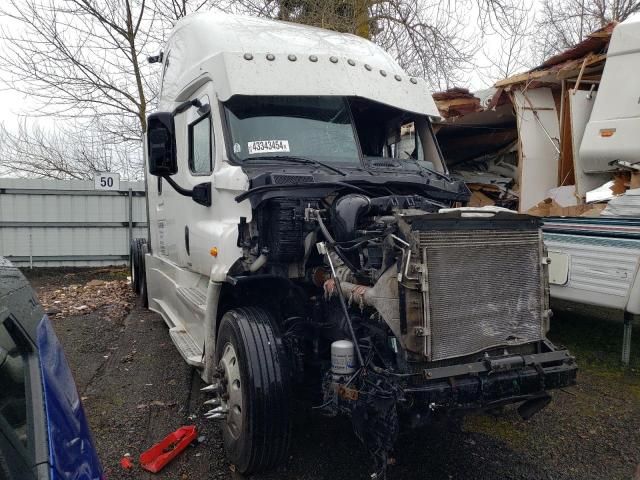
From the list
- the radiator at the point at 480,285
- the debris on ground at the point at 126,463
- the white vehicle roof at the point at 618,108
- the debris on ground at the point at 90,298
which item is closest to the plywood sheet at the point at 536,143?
the white vehicle roof at the point at 618,108

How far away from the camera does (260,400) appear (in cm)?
307

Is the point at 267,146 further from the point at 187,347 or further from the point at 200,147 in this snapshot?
the point at 187,347

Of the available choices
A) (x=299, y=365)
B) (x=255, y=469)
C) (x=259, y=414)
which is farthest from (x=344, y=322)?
(x=255, y=469)

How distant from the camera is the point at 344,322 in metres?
3.13

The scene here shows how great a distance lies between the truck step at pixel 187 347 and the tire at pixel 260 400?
1.04 m

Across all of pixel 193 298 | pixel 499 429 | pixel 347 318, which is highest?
pixel 347 318

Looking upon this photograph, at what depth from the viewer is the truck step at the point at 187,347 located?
13.9 ft

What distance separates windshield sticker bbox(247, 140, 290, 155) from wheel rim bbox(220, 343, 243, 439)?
1.44 metres

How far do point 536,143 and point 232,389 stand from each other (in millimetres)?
5562

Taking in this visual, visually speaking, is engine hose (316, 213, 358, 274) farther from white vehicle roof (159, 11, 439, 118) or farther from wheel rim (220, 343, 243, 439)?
white vehicle roof (159, 11, 439, 118)

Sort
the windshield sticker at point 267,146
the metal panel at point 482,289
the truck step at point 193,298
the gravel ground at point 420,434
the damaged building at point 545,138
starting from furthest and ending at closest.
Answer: the damaged building at point 545,138
the truck step at point 193,298
the windshield sticker at point 267,146
the gravel ground at point 420,434
the metal panel at point 482,289

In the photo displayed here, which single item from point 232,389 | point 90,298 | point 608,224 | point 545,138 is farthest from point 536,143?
point 90,298

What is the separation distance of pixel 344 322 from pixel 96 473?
1.68 m

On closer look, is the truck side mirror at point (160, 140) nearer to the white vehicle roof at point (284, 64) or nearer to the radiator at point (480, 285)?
the white vehicle roof at point (284, 64)
